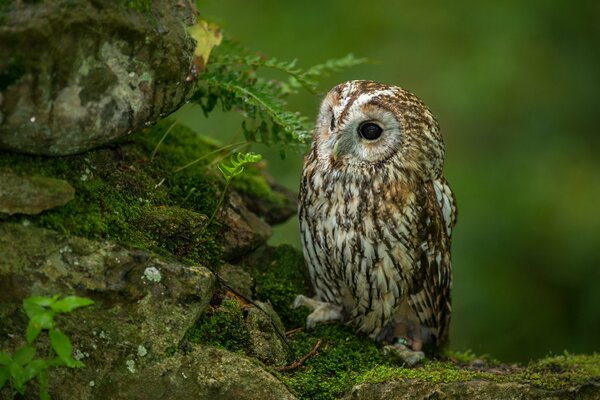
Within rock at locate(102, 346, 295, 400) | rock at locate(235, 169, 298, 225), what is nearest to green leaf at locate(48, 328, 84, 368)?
rock at locate(102, 346, 295, 400)

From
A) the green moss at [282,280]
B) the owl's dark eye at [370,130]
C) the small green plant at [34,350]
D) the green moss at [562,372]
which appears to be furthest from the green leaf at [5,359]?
the green moss at [562,372]

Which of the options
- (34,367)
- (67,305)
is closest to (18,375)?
(34,367)

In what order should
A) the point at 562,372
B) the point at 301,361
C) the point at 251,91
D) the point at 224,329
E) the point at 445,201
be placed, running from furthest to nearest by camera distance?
the point at 445,201
the point at 562,372
the point at 251,91
the point at 301,361
the point at 224,329

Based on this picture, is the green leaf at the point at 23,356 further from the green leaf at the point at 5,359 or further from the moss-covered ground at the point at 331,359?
the moss-covered ground at the point at 331,359

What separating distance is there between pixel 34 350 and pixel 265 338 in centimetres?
102

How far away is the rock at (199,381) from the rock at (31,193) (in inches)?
26.8

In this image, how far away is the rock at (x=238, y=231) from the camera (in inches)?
153

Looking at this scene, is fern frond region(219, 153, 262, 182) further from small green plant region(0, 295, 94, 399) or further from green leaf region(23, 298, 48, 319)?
green leaf region(23, 298, 48, 319)

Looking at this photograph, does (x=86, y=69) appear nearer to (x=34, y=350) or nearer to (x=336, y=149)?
(x=34, y=350)

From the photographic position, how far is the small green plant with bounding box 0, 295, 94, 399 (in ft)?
8.45

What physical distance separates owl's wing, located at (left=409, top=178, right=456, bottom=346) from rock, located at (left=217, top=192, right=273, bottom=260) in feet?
2.58

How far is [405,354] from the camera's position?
398 cm

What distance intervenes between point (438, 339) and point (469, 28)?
439cm

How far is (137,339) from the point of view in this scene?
3066 millimetres
